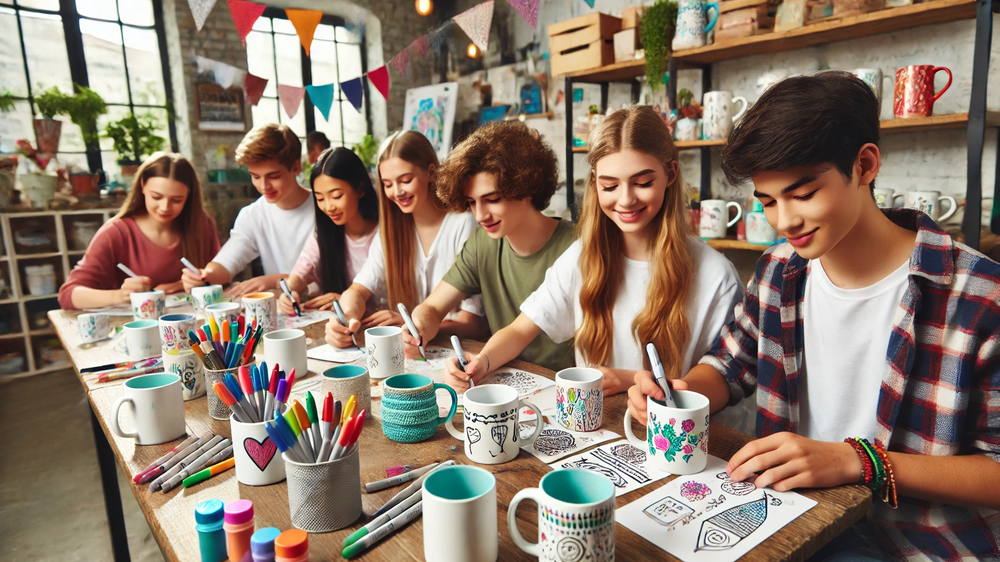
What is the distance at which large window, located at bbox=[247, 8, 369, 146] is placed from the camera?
17.0 ft

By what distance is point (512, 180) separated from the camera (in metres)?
1.69

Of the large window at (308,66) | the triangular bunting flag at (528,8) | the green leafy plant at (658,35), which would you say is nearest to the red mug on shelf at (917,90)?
the green leafy plant at (658,35)

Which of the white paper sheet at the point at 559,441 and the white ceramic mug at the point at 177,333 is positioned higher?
the white ceramic mug at the point at 177,333

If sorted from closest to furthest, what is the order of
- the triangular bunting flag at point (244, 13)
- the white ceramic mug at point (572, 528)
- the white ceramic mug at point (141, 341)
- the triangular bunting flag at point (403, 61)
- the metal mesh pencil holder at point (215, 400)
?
the white ceramic mug at point (572, 528)
the metal mesh pencil holder at point (215, 400)
the white ceramic mug at point (141, 341)
the triangular bunting flag at point (244, 13)
the triangular bunting flag at point (403, 61)

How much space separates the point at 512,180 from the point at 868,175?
2.96 ft

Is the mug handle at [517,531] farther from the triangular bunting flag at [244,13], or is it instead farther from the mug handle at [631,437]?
the triangular bunting flag at [244,13]

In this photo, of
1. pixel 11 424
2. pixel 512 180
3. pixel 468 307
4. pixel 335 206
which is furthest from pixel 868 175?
pixel 11 424

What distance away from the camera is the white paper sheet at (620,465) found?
0.88 m

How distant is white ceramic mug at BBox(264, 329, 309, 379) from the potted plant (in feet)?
12.4

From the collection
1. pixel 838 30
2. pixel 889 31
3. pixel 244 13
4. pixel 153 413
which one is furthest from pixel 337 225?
pixel 889 31

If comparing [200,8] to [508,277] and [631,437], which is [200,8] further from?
[631,437]

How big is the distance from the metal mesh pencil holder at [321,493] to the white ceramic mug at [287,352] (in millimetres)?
635

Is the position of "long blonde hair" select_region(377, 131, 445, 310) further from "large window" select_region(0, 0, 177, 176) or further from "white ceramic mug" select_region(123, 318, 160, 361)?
"large window" select_region(0, 0, 177, 176)

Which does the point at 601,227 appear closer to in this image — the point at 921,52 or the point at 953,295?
the point at 953,295
